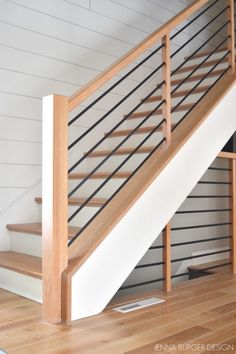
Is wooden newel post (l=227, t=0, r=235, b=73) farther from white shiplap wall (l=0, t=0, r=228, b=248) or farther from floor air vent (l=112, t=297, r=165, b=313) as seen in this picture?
floor air vent (l=112, t=297, r=165, b=313)

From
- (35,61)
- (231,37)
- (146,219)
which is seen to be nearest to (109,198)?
(146,219)

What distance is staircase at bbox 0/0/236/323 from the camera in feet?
7.44

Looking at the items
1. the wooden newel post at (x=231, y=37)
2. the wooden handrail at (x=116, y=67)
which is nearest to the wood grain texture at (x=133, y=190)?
the wooden newel post at (x=231, y=37)

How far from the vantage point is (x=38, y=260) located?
2889 mm

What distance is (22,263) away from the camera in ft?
9.18

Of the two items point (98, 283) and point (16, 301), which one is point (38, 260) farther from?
point (98, 283)

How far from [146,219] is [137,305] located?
519 mm

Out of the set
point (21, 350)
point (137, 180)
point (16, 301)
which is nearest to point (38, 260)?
point (16, 301)

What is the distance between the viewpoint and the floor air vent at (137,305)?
249cm

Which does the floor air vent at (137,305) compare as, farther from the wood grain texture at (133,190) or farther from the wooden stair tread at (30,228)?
the wooden stair tread at (30,228)

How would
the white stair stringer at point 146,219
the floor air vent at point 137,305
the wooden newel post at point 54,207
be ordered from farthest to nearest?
the floor air vent at point 137,305 < the white stair stringer at point 146,219 < the wooden newel post at point 54,207

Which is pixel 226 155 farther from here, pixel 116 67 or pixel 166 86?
pixel 116 67

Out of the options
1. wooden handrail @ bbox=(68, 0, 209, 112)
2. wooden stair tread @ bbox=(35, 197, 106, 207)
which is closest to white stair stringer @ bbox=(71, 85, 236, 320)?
wooden stair tread @ bbox=(35, 197, 106, 207)

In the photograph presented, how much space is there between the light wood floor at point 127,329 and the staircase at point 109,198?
0.12 metres
